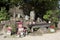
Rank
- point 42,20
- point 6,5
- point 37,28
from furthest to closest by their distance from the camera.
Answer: point 6,5
point 42,20
point 37,28

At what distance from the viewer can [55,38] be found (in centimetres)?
857

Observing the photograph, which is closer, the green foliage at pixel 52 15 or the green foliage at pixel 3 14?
the green foliage at pixel 52 15

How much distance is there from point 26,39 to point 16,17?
298 centimetres

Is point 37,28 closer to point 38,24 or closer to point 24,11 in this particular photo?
point 38,24

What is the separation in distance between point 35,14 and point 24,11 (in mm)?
716

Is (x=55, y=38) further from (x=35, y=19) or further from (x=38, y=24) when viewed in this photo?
(x=35, y=19)

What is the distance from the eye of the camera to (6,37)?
8.84m

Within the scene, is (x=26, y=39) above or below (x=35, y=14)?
below

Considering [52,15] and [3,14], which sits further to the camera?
[3,14]

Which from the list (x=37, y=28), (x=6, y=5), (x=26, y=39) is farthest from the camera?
(x=6, y=5)

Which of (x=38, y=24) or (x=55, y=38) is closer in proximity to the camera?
(x=55, y=38)

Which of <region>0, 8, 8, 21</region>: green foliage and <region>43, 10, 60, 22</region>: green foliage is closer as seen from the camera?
<region>43, 10, 60, 22</region>: green foliage

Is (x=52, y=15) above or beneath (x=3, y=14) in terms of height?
beneath

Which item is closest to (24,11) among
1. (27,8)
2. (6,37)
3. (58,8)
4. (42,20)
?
(27,8)
